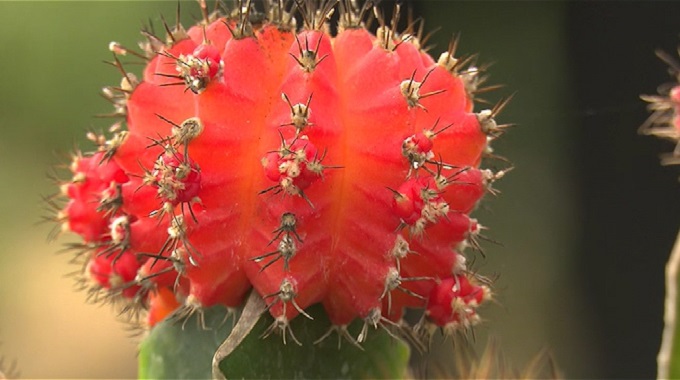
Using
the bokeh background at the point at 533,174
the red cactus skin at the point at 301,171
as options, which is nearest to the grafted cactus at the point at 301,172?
the red cactus skin at the point at 301,171

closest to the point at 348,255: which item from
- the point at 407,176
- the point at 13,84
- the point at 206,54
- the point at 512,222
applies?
the point at 407,176

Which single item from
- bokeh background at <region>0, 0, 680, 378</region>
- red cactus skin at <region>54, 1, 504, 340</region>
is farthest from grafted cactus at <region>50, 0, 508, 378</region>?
bokeh background at <region>0, 0, 680, 378</region>

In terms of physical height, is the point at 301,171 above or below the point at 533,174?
above

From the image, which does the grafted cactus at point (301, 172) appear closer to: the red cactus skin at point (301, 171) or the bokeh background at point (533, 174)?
the red cactus skin at point (301, 171)

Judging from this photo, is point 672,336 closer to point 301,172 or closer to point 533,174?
point 301,172

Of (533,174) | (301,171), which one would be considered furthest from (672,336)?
(533,174)

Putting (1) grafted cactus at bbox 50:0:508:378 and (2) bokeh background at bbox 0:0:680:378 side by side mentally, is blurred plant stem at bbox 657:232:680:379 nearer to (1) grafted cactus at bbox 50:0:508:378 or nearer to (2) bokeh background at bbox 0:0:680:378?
(1) grafted cactus at bbox 50:0:508:378
